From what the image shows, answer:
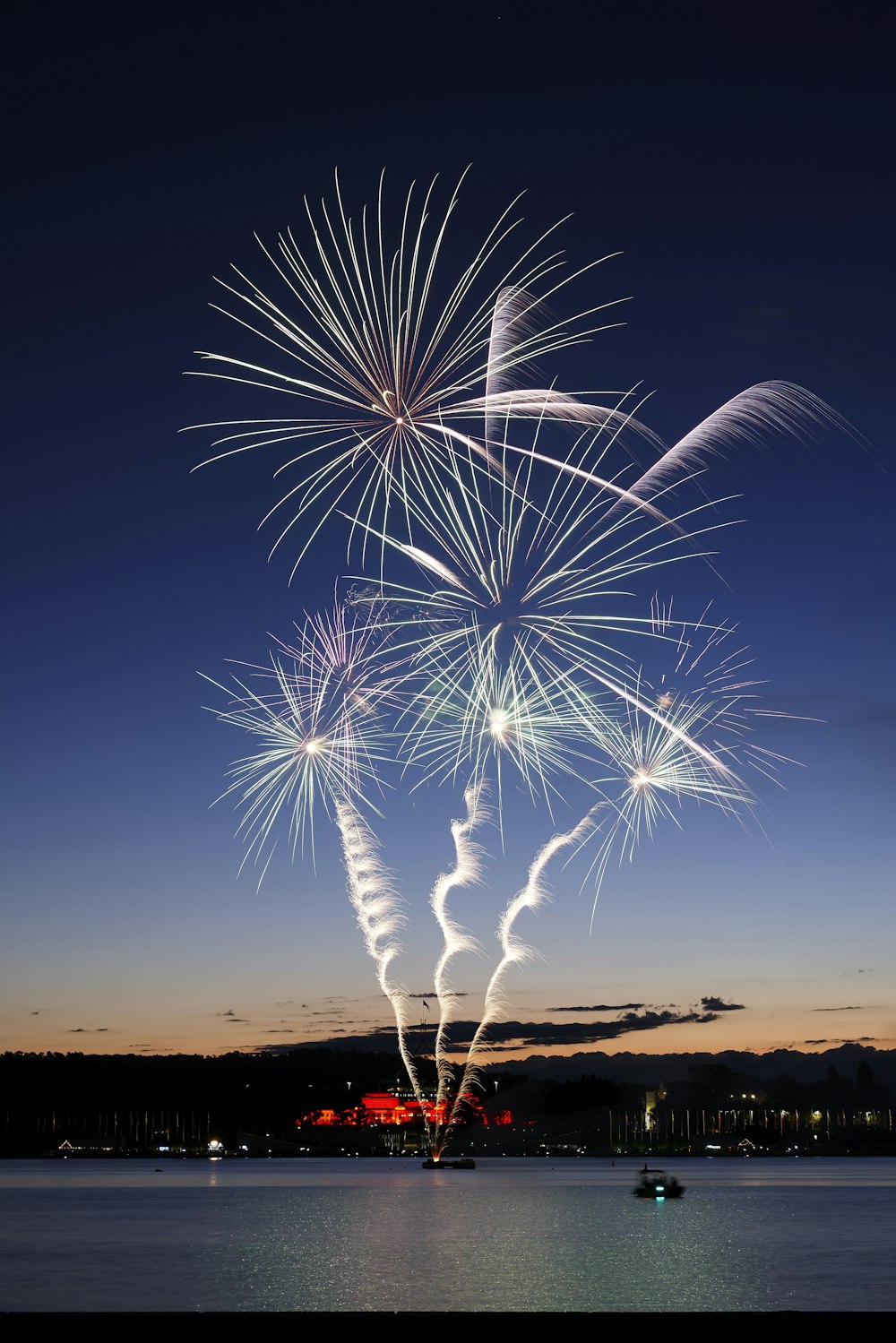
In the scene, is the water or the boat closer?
the water

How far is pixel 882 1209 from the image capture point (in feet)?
489

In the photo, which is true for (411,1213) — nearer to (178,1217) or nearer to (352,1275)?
(178,1217)

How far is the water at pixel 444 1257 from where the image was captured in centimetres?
5306

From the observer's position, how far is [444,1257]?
242ft

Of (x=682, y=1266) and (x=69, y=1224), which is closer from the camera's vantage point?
(x=682, y=1266)

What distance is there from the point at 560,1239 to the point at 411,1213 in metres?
38.8

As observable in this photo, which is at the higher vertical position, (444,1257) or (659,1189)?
(444,1257)

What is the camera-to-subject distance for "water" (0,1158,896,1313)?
53.1 meters

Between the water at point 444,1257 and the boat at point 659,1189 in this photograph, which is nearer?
the water at point 444,1257

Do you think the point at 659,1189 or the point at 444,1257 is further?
the point at 659,1189

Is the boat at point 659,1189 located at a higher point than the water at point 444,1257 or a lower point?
lower
